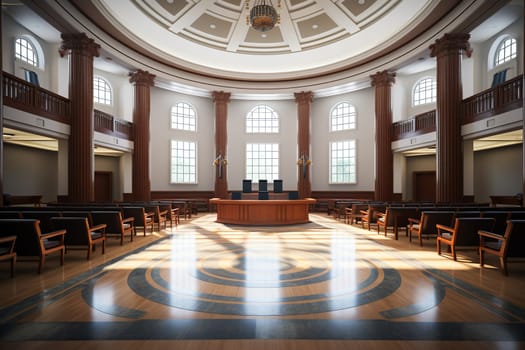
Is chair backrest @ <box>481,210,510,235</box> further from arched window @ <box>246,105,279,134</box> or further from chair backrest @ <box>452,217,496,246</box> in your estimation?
arched window @ <box>246,105,279,134</box>

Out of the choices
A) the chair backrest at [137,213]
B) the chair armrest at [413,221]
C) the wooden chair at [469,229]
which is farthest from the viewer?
the chair backrest at [137,213]

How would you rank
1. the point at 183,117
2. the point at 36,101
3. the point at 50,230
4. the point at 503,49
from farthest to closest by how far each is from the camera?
the point at 183,117
the point at 503,49
the point at 36,101
the point at 50,230

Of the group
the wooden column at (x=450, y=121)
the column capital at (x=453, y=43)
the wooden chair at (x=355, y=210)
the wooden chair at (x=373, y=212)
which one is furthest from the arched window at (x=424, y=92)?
the wooden chair at (x=373, y=212)

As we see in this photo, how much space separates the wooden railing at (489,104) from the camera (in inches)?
363

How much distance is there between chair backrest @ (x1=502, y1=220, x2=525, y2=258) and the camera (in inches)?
174

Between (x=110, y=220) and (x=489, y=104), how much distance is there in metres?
11.8

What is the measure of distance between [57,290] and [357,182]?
52.3 ft

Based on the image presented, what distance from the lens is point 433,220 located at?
6.60 meters

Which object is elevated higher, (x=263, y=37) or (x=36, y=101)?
(x=263, y=37)

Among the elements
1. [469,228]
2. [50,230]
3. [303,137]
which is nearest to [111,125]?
[50,230]

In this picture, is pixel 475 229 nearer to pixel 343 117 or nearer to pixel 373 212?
pixel 373 212

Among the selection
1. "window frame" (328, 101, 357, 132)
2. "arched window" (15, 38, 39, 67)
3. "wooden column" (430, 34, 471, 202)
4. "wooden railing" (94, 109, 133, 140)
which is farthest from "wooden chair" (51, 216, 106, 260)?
"window frame" (328, 101, 357, 132)

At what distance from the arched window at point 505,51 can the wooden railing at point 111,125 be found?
54.8 ft

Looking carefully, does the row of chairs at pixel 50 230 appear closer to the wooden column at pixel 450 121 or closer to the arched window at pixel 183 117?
the wooden column at pixel 450 121
